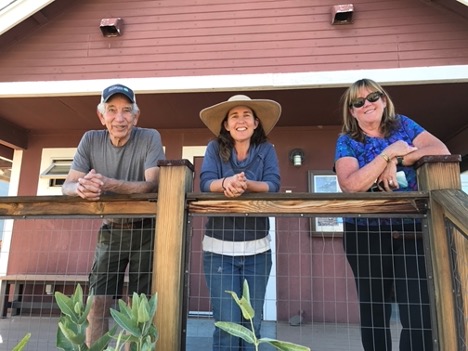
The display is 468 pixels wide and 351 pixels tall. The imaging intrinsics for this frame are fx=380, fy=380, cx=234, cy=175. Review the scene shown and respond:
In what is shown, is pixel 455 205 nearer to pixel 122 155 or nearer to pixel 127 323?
pixel 127 323

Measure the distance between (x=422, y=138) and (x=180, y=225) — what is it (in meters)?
1.19

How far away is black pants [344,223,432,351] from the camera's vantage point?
64.0 inches

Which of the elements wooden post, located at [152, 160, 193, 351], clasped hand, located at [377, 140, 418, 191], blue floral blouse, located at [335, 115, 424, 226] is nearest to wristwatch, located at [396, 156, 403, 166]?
clasped hand, located at [377, 140, 418, 191]

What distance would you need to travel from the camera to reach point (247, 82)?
3.82 meters

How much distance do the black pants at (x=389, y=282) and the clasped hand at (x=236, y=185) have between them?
607mm

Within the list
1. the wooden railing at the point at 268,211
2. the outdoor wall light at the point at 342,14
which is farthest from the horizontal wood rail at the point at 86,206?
the outdoor wall light at the point at 342,14

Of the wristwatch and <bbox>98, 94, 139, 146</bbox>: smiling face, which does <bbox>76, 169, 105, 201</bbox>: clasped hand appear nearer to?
<bbox>98, 94, 139, 146</bbox>: smiling face

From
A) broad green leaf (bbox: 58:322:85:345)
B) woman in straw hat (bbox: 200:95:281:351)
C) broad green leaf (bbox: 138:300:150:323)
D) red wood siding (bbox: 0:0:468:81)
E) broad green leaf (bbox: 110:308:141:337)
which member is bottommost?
broad green leaf (bbox: 58:322:85:345)

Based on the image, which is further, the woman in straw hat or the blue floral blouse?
the blue floral blouse

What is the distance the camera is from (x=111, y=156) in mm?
2094

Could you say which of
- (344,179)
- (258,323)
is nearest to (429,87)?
(344,179)

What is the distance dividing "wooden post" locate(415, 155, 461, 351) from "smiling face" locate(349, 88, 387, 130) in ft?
1.20

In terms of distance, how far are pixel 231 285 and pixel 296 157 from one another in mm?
3113

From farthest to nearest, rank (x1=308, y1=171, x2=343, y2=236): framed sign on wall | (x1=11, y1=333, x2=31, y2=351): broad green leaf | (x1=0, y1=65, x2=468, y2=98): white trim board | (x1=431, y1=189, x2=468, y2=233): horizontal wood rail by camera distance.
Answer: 1. (x1=308, y1=171, x2=343, y2=236): framed sign on wall
2. (x1=0, y1=65, x2=468, y2=98): white trim board
3. (x1=431, y1=189, x2=468, y2=233): horizontal wood rail
4. (x1=11, y1=333, x2=31, y2=351): broad green leaf
